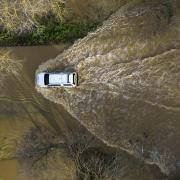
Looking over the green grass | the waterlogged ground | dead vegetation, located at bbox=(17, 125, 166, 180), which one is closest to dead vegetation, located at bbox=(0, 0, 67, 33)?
the green grass

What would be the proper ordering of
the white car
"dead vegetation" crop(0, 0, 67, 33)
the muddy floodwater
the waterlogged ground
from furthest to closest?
the muddy floodwater < the white car < the waterlogged ground < "dead vegetation" crop(0, 0, 67, 33)

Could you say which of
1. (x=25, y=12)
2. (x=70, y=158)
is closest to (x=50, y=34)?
(x=25, y=12)

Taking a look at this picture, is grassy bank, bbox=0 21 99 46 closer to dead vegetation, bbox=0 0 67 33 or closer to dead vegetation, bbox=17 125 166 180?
dead vegetation, bbox=0 0 67 33

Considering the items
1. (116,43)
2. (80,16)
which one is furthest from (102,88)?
(80,16)

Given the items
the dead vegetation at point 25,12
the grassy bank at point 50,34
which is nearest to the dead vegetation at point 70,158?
the grassy bank at point 50,34

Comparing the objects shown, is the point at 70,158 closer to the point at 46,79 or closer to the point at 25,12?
the point at 46,79

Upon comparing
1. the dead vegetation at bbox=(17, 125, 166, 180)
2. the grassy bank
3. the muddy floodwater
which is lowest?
the dead vegetation at bbox=(17, 125, 166, 180)

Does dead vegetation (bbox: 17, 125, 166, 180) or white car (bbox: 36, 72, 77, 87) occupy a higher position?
white car (bbox: 36, 72, 77, 87)
